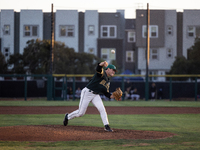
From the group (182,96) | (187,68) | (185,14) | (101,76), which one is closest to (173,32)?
(185,14)

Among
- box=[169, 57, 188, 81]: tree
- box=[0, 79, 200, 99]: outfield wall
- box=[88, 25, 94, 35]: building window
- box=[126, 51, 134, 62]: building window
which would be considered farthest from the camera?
box=[126, 51, 134, 62]: building window

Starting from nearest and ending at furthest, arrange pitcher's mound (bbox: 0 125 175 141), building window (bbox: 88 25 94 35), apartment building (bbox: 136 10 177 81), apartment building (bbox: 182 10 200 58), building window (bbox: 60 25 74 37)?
pitcher's mound (bbox: 0 125 175 141) → apartment building (bbox: 136 10 177 81) → apartment building (bbox: 182 10 200 58) → building window (bbox: 60 25 74 37) → building window (bbox: 88 25 94 35)

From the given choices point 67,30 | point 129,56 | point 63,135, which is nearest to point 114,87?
point 67,30

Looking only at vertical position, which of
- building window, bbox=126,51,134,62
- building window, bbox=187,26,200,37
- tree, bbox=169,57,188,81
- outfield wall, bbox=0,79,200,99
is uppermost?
building window, bbox=187,26,200,37

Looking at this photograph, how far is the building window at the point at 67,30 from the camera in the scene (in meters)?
40.6

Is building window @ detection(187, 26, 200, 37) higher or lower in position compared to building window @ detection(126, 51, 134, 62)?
higher

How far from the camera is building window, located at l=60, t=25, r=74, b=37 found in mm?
40562

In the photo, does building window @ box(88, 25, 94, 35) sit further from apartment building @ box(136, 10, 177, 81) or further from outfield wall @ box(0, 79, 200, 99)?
outfield wall @ box(0, 79, 200, 99)

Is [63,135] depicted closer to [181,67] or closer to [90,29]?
[181,67]

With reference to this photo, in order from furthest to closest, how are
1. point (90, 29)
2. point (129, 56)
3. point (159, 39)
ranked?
point (129, 56) → point (90, 29) → point (159, 39)

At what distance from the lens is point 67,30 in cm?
4059

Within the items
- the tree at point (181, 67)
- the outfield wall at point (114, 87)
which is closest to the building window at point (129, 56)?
the tree at point (181, 67)

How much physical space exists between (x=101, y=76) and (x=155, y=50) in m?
33.8

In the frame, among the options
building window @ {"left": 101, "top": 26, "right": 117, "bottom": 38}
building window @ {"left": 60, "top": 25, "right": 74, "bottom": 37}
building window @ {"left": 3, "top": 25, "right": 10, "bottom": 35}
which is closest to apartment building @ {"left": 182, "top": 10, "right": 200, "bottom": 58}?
building window @ {"left": 101, "top": 26, "right": 117, "bottom": 38}
